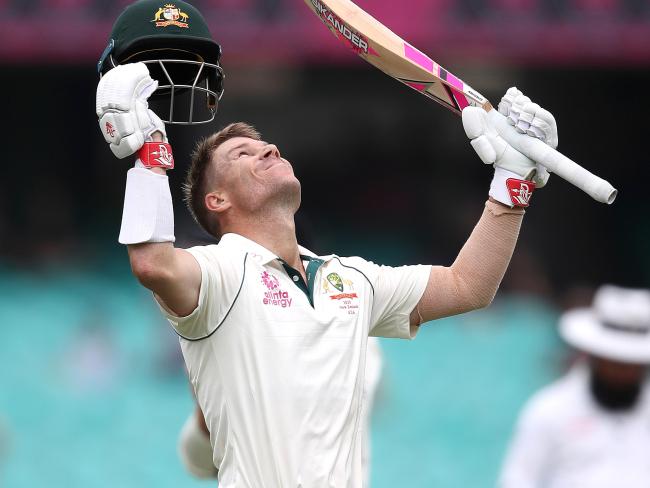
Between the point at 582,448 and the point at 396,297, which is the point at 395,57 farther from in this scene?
the point at 582,448

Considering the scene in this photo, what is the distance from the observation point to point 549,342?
9.45 m

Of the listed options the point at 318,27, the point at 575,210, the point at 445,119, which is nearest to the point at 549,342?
the point at 575,210

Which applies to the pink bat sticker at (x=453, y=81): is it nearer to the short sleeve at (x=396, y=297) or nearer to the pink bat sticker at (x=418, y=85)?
the pink bat sticker at (x=418, y=85)

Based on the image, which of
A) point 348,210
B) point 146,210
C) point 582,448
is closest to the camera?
point 146,210

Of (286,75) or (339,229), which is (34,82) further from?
(339,229)

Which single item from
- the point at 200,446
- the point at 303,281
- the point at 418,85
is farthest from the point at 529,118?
the point at 200,446

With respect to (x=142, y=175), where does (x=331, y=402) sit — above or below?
below

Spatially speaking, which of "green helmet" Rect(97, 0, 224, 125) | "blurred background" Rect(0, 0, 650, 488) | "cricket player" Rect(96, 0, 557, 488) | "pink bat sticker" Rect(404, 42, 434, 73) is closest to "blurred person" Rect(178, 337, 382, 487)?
"cricket player" Rect(96, 0, 557, 488)

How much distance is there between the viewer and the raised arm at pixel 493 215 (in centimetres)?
309

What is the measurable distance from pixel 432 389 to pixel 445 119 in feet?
7.48

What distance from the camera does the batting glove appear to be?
3080 millimetres

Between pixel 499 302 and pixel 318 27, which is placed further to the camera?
pixel 499 302

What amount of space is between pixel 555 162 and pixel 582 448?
66.1 inches

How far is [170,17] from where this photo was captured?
3119 millimetres
